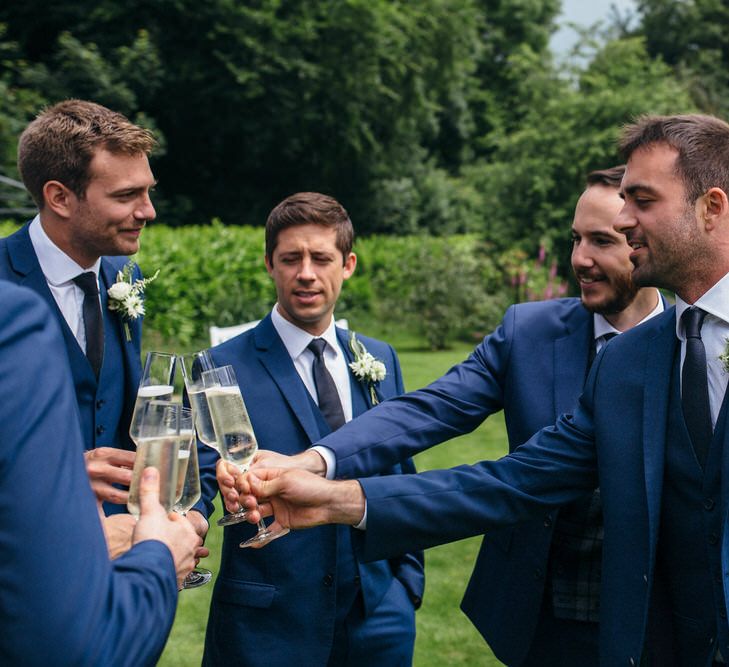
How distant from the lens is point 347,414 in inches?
149

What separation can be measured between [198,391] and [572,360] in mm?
1664

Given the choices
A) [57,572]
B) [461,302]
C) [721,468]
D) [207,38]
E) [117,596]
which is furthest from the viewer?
[207,38]

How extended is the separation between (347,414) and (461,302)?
1606 cm

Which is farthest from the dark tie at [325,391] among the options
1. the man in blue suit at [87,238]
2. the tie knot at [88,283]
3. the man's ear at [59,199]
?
the man's ear at [59,199]

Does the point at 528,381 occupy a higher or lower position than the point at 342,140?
lower

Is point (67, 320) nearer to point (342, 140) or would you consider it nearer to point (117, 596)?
point (117, 596)

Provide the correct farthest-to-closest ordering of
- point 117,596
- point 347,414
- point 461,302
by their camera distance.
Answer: point 461,302
point 347,414
point 117,596

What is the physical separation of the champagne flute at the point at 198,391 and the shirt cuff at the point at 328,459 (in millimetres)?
656

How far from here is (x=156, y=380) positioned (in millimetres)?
2529

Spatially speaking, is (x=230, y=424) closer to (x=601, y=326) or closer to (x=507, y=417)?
(x=507, y=417)

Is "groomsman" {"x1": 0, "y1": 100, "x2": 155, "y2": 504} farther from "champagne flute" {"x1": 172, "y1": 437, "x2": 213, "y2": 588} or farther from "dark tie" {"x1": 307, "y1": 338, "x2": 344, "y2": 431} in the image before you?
"champagne flute" {"x1": 172, "y1": 437, "x2": 213, "y2": 588}

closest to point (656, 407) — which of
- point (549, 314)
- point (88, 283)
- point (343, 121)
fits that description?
point (549, 314)

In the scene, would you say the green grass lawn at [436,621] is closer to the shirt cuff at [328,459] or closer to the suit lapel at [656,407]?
the shirt cuff at [328,459]

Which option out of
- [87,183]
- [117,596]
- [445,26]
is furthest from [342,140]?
[117,596]
